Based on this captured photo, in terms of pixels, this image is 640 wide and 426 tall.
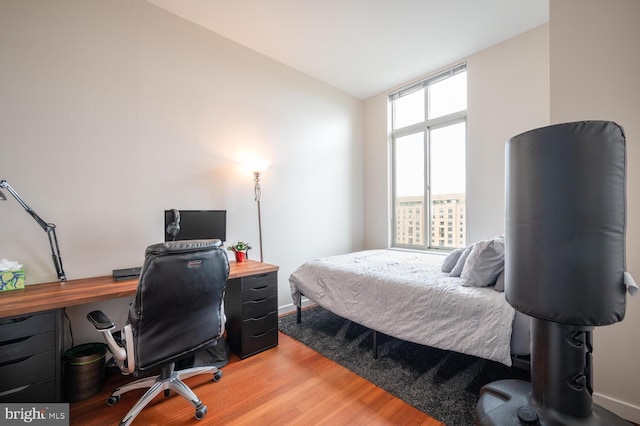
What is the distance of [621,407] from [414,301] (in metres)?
1.23

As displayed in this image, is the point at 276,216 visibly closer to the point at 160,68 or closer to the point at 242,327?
the point at 242,327

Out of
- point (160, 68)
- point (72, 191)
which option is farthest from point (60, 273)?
point (160, 68)

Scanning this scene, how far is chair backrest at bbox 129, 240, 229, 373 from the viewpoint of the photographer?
4.64ft

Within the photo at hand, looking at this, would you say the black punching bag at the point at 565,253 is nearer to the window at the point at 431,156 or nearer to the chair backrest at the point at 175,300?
the chair backrest at the point at 175,300

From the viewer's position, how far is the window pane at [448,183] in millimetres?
3430

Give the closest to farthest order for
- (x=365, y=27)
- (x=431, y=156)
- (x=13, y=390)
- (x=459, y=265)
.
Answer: (x=13, y=390), (x=459, y=265), (x=365, y=27), (x=431, y=156)

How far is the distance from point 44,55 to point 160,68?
2.54ft

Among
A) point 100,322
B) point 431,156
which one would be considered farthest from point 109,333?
point 431,156

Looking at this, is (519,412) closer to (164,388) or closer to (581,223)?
(581,223)

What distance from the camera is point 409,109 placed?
4.07 m

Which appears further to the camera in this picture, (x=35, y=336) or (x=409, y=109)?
(x=409, y=109)

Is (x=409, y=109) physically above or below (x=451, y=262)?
above

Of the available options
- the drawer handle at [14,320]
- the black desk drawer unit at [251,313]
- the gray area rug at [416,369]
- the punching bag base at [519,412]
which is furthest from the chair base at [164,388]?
the punching bag base at [519,412]

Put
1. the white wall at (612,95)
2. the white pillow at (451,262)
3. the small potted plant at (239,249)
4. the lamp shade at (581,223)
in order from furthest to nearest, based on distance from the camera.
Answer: the small potted plant at (239,249), the white pillow at (451,262), the white wall at (612,95), the lamp shade at (581,223)
